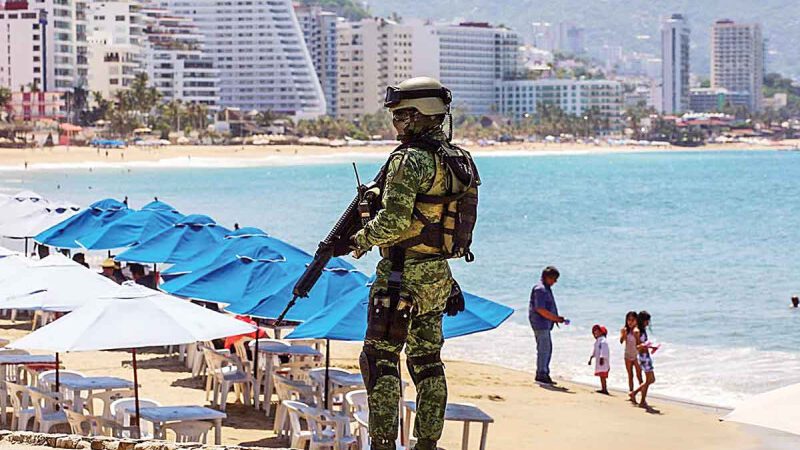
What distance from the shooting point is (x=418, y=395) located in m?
6.29

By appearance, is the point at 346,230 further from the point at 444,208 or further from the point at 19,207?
the point at 19,207

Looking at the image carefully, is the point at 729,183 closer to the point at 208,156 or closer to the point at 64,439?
the point at 208,156

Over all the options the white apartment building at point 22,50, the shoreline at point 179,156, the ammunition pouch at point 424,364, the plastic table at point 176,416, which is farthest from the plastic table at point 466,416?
the white apartment building at point 22,50

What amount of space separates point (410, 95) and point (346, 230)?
643mm

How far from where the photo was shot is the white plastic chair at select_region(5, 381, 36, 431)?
9.94 metres

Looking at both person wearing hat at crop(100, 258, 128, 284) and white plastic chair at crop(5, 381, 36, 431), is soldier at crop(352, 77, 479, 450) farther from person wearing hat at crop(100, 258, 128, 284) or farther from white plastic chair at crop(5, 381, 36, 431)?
person wearing hat at crop(100, 258, 128, 284)

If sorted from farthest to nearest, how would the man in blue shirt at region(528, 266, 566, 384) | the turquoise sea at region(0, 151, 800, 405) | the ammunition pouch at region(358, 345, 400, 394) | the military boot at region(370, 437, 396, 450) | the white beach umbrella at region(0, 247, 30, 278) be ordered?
the turquoise sea at region(0, 151, 800, 405) < the man in blue shirt at region(528, 266, 566, 384) < the white beach umbrella at region(0, 247, 30, 278) < the military boot at region(370, 437, 396, 450) < the ammunition pouch at region(358, 345, 400, 394)

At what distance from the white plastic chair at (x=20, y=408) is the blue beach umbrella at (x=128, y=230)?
8.07 m

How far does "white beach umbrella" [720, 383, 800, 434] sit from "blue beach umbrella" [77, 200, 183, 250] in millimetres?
8478

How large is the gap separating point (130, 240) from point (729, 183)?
99928 millimetres

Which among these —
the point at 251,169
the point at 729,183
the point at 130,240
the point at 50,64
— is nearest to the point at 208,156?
the point at 251,169

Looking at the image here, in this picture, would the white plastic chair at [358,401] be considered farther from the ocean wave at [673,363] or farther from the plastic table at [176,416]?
the ocean wave at [673,363]

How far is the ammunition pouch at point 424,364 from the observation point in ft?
20.3

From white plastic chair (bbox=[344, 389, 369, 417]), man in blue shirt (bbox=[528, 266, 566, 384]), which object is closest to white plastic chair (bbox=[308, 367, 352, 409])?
white plastic chair (bbox=[344, 389, 369, 417])
